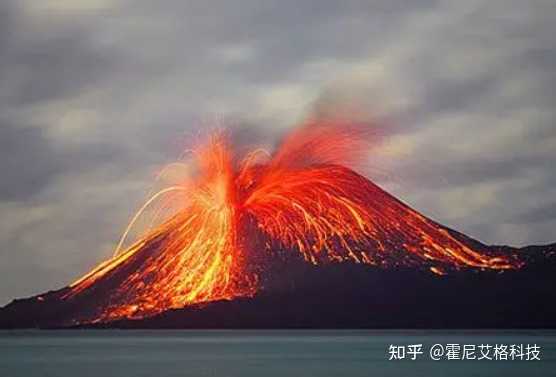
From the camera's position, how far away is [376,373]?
86.9 metres

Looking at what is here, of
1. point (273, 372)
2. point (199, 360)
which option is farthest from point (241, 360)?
point (273, 372)

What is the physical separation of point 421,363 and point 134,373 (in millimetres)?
28007

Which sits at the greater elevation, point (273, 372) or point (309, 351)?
point (309, 351)

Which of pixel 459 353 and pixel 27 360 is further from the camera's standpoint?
pixel 459 353

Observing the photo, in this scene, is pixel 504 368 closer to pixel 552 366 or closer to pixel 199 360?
pixel 552 366

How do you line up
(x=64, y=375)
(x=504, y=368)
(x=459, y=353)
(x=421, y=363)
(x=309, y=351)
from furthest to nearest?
(x=309, y=351) < (x=459, y=353) < (x=421, y=363) < (x=504, y=368) < (x=64, y=375)

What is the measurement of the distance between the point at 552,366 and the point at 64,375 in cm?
4153

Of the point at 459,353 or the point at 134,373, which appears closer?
the point at 134,373

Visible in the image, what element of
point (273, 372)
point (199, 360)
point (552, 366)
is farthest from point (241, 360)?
point (552, 366)

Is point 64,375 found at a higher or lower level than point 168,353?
lower

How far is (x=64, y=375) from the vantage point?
85250 millimetres

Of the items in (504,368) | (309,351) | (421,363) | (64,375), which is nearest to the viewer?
(64,375)

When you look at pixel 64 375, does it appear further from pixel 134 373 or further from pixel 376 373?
pixel 376 373

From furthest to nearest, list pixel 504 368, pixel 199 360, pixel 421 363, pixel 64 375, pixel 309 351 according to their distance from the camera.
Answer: pixel 309 351
pixel 199 360
pixel 421 363
pixel 504 368
pixel 64 375
